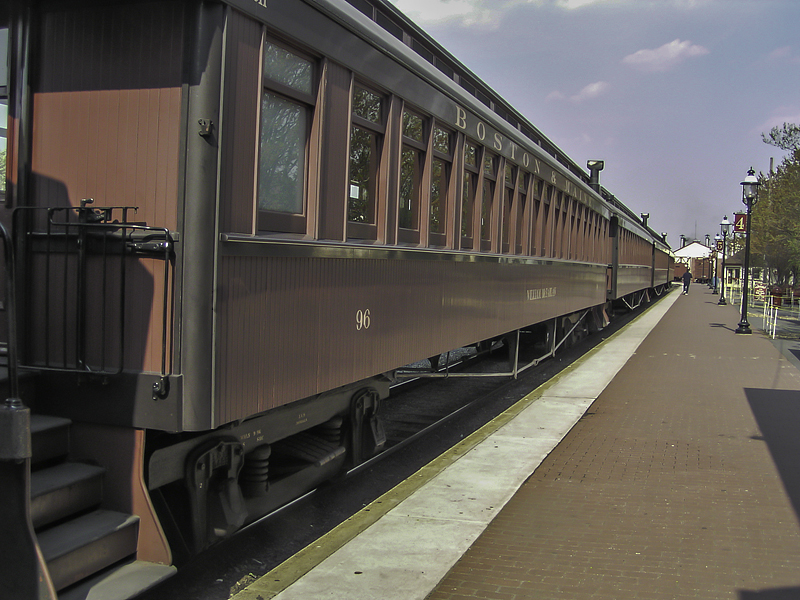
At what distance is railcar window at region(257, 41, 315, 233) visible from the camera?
398 cm

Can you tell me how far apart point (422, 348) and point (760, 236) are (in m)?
38.7

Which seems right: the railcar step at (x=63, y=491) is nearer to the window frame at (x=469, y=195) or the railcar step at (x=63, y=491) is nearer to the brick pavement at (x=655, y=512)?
the brick pavement at (x=655, y=512)

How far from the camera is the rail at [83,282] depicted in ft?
11.6

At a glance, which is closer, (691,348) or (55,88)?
(55,88)

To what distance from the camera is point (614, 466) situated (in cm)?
629

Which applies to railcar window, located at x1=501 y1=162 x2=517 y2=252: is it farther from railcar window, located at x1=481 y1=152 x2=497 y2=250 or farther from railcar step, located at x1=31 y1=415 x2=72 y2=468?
railcar step, located at x1=31 y1=415 x2=72 y2=468

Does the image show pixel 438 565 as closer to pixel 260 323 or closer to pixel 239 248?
pixel 260 323

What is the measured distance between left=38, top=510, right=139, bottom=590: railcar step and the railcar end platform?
2.12 feet

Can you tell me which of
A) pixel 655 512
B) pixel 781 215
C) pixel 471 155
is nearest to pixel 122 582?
pixel 655 512

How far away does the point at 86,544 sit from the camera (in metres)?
3.23

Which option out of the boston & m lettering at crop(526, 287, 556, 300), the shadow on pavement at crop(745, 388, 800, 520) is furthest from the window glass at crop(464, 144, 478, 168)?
the shadow on pavement at crop(745, 388, 800, 520)

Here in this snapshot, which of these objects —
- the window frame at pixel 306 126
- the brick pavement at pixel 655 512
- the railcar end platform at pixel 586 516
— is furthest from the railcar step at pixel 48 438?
the brick pavement at pixel 655 512

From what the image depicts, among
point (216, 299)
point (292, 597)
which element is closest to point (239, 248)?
point (216, 299)

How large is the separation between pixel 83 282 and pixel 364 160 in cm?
209
